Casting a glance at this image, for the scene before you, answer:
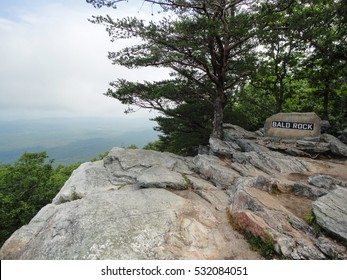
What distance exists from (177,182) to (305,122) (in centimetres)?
784

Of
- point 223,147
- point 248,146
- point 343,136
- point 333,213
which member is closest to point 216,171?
point 223,147

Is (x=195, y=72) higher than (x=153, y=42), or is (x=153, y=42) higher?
(x=153, y=42)

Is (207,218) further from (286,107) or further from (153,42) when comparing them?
(286,107)

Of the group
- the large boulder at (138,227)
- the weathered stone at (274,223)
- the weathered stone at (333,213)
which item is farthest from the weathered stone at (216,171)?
the weathered stone at (333,213)

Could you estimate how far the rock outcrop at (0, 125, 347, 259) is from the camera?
4.77m

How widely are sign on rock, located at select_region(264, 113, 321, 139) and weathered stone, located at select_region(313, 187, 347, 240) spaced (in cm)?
593

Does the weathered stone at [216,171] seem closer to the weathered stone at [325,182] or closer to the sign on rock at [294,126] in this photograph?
the weathered stone at [325,182]

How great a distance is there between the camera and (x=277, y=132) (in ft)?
39.9

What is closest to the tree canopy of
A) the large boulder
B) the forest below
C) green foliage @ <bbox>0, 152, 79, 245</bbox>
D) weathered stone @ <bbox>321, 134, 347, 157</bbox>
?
the forest below

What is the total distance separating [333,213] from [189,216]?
350cm

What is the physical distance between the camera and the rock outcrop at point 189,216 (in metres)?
4.77

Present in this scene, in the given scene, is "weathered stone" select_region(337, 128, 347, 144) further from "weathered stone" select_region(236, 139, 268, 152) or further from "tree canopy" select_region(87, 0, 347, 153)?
"weathered stone" select_region(236, 139, 268, 152)

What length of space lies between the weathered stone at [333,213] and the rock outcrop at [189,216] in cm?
2

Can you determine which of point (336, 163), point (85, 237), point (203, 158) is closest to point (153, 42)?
point (203, 158)
